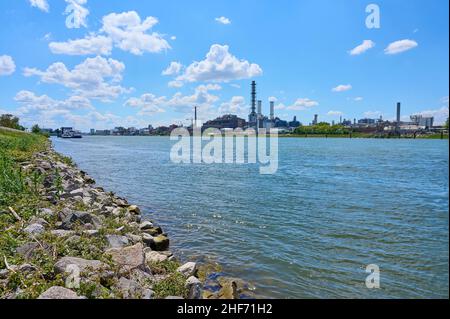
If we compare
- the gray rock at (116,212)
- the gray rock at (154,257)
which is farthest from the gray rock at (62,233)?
the gray rock at (116,212)

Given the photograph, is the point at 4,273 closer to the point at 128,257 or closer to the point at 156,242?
the point at 128,257

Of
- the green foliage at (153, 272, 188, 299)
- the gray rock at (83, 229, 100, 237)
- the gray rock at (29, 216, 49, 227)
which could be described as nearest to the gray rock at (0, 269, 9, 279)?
the gray rock at (83, 229, 100, 237)

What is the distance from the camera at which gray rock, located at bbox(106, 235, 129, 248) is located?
8998 millimetres

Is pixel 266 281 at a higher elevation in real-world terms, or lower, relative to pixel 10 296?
lower

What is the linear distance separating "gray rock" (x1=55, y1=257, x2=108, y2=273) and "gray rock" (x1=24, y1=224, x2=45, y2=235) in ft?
7.49

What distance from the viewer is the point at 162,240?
1160 cm

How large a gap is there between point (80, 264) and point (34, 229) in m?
2.91

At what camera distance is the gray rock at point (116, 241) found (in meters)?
9.00

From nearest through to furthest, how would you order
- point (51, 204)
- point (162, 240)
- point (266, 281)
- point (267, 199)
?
1. point (266, 281)
2. point (162, 240)
3. point (51, 204)
4. point (267, 199)

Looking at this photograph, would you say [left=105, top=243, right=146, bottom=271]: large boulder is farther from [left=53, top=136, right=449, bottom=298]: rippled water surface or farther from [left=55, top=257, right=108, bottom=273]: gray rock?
[left=53, top=136, right=449, bottom=298]: rippled water surface

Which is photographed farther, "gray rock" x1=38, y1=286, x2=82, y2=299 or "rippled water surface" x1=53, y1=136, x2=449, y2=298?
"rippled water surface" x1=53, y1=136, x2=449, y2=298
